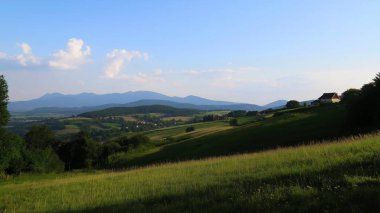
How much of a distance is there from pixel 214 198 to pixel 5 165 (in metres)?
57.4

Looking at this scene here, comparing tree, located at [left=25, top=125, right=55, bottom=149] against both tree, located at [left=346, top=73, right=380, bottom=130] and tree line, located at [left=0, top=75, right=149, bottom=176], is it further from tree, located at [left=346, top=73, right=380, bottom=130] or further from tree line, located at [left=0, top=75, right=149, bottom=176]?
tree, located at [left=346, top=73, right=380, bottom=130]

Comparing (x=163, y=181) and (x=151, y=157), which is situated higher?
(x=163, y=181)

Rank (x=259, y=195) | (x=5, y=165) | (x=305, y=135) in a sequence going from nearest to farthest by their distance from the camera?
(x=259, y=195)
(x=305, y=135)
(x=5, y=165)

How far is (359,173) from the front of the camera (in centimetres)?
1138

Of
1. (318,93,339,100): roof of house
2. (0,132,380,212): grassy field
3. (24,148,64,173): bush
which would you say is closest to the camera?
(0,132,380,212): grassy field

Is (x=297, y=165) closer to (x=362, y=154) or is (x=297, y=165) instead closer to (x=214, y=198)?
(x=362, y=154)

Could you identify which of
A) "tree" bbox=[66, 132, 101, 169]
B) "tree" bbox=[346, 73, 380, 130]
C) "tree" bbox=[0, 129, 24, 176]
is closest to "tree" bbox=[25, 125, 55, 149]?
"tree" bbox=[66, 132, 101, 169]

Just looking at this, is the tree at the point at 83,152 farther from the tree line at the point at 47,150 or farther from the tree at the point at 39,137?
the tree at the point at 39,137

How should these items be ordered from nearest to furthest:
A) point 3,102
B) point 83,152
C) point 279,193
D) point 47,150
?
point 279,193, point 3,102, point 47,150, point 83,152

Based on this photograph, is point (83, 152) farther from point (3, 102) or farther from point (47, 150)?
point (3, 102)

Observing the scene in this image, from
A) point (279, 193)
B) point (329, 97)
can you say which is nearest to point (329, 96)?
point (329, 97)

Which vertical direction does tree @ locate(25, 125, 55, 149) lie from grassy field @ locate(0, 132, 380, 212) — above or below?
below

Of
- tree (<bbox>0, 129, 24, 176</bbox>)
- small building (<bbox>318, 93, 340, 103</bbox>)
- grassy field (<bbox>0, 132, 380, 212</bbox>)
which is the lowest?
tree (<bbox>0, 129, 24, 176</bbox>)

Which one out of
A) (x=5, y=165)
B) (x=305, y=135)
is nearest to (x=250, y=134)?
(x=305, y=135)
